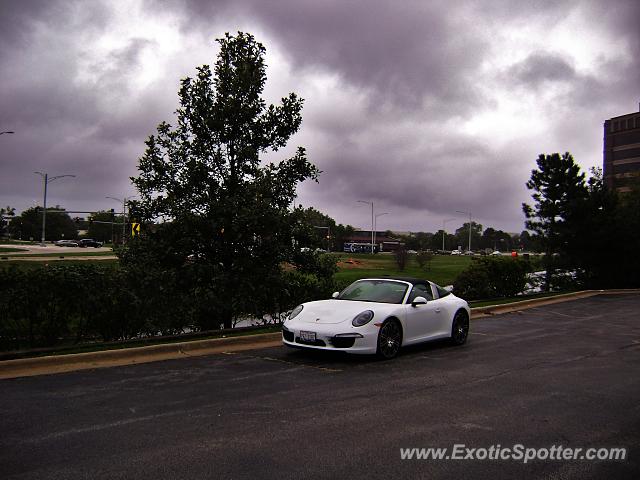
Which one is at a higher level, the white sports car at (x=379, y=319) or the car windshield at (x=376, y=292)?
the car windshield at (x=376, y=292)

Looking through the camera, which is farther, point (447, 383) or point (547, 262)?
point (547, 262)

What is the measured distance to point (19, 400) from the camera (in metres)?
5.82

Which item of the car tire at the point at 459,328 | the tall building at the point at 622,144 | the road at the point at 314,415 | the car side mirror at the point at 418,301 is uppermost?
the tall building at the point at 622,144

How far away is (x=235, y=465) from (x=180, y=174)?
8.42 m

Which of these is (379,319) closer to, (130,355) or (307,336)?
(307,336)

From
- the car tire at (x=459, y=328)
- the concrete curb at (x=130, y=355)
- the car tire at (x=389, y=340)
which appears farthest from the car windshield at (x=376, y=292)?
the concrete curb at (x=130, y=355)

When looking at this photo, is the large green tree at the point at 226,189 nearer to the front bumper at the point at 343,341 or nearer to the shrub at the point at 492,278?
the front bumper at the point at 343,341

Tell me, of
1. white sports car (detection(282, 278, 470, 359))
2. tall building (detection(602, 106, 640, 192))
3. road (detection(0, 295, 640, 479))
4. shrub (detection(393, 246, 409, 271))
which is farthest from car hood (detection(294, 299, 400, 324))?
tall building (detection(602, 106, 640, 192))

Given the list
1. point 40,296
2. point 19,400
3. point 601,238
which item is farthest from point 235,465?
point 601,238

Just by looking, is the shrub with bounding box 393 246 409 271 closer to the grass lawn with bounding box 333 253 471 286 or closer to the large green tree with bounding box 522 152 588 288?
the grass lawn with bounding box 333 253 471 286

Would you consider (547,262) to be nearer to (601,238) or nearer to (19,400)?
(601,238)

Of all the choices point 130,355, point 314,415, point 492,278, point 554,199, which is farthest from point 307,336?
point 554,199

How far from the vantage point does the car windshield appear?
935 centimetres

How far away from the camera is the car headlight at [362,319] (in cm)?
831
